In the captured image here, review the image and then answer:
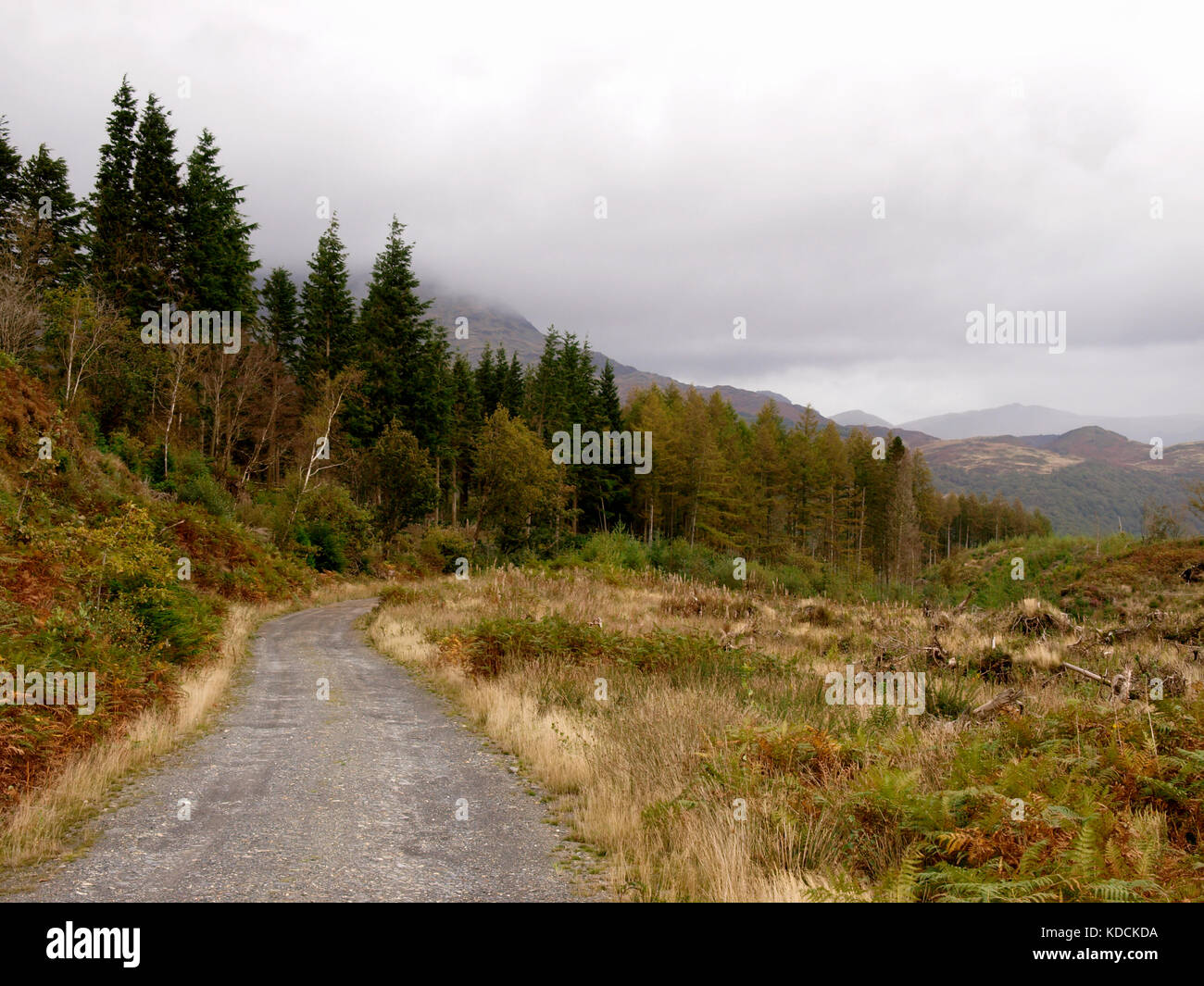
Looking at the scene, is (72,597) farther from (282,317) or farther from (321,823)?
(282,317)

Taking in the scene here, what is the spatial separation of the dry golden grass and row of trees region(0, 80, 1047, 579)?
58.3 ft

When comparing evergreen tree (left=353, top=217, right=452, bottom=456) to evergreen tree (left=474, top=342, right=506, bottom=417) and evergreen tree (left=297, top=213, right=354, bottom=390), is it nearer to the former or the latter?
evergreen tree (left=297, top=213, right=354, bottom=390)

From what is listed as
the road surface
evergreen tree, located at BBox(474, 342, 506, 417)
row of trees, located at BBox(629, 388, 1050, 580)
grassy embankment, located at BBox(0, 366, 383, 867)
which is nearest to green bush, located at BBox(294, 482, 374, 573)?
grassy embankment, located at BBox(0, 366, 383, 867)

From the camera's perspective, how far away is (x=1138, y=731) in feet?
20.6

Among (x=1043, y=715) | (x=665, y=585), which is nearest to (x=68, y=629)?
(x=1043, y=715)

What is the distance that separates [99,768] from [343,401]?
43.5 metres

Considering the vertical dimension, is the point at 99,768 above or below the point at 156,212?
below

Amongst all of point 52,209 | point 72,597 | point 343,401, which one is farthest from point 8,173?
point 72,597

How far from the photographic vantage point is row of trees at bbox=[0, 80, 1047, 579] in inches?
1276

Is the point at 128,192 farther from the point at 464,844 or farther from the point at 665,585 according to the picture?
the point at 464,844

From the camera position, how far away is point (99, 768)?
673 centimetres

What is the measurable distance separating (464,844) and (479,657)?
7.68 meters

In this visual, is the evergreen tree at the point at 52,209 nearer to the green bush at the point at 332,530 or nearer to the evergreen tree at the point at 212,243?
the evergreen tree at the point at 212,243

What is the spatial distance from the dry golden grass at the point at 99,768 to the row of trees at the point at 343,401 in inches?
699
